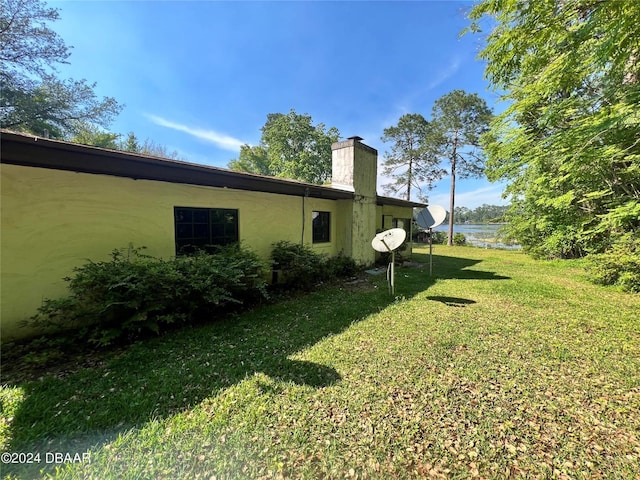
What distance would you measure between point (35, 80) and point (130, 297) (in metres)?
19.0

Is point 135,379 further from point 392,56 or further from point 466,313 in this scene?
point 392,56

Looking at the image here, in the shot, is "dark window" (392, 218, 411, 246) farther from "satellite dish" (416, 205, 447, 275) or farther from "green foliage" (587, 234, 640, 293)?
"green foliage" (587, 234, 640, 293)

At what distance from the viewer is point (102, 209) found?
4645 millimetres

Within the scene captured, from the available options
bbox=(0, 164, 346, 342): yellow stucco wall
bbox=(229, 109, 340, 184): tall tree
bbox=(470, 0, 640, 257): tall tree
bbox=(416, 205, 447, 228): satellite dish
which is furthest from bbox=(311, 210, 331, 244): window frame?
bbox=(229, 109, 340, 184): tall tree

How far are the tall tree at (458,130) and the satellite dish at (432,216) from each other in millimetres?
14538

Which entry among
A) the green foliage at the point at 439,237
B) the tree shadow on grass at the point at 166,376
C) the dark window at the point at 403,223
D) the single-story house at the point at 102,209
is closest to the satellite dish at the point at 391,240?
the tree shadow on grass at the point at 166,376

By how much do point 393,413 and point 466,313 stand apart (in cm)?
387

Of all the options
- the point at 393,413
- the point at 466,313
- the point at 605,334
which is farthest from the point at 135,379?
the point at 605,334

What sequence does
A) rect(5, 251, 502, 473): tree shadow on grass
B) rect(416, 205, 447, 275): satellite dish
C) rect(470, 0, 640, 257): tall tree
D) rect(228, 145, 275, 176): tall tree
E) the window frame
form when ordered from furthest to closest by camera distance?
rect(228, 145, 275, 176): tall tree, rect(416, 205, 447, 275): satellite dish, the window frame, rect(470, 0, 640, 257): tall tree, rect(5, 251, 502, 473): tree shadow on grass

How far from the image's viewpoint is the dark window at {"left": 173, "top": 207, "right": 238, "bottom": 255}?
19.1 feet

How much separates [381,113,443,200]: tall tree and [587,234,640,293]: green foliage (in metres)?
19.2

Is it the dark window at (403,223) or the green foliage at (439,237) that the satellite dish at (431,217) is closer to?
the dark window at (403,223)

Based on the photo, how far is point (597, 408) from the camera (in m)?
2.69

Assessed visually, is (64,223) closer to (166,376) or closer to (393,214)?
(166,376)
